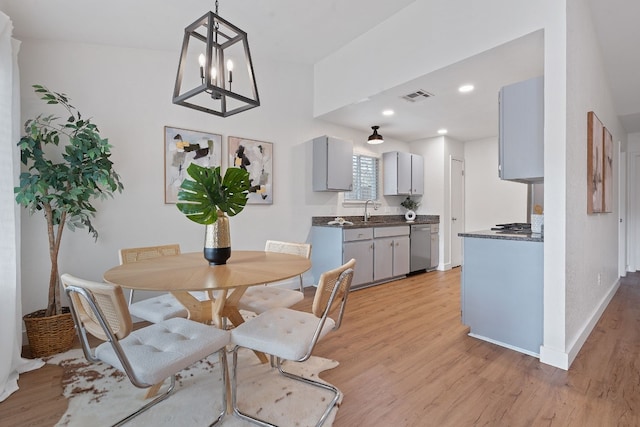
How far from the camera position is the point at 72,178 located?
90.7 inches

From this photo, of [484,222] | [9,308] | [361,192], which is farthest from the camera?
[484,222]

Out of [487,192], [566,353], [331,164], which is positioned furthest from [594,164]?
[487,192]

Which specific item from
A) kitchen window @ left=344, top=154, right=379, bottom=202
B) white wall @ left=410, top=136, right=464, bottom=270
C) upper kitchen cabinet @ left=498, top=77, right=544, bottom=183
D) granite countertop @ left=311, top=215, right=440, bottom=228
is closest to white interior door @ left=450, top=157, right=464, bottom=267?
white wall @ left=410, top=136, right=464, bottom=270

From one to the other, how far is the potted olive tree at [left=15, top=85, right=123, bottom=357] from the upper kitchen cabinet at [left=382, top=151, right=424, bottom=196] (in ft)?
13.0

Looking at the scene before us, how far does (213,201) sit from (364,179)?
3.59m

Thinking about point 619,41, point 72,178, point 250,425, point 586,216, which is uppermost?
point 619,41

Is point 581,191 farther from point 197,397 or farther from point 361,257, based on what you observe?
point 197,397

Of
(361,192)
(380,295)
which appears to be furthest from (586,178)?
(361,192)

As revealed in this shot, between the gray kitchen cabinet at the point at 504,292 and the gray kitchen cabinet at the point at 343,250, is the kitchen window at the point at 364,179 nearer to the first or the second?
the gray kitchen cabinet at the point at 343,250

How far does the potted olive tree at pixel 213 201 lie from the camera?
1.76 meters

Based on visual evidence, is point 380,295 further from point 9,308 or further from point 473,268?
point 9,308

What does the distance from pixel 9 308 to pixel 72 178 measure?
3.08 ft

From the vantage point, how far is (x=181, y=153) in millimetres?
3197

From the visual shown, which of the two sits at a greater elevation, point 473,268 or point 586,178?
point 586,178
